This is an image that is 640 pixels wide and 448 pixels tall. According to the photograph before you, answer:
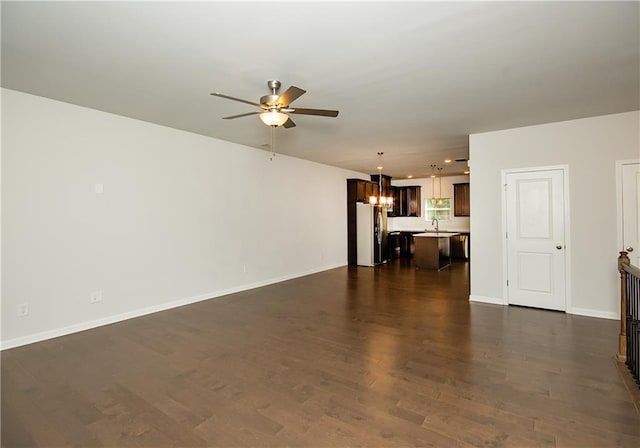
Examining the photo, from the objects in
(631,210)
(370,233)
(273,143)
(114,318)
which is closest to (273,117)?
(273,143)

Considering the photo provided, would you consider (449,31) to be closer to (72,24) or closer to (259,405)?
(72,24)

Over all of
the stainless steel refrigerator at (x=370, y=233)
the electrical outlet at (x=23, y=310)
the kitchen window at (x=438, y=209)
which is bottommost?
the electrical outlet at (x=23, y=310)

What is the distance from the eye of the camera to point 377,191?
978 centimetres

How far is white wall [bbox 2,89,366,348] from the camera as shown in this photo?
11.4ft

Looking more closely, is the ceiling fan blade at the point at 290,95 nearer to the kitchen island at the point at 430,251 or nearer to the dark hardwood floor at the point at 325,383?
the dark hardwood floor at the point at 325,383

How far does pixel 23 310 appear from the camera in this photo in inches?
137

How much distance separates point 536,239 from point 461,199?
18.0ft

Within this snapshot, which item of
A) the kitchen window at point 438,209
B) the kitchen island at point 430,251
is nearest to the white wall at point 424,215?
the kitchen window at point 438,209

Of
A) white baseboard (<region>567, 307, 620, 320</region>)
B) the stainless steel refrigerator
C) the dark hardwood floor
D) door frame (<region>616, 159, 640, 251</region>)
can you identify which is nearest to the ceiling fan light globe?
the dark hardwood floor

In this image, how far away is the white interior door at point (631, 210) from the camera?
4070 millimetres

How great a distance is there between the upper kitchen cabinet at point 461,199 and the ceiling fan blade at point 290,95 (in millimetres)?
8383

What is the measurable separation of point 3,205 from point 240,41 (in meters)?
3.05

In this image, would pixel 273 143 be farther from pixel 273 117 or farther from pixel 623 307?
pixel 623 307

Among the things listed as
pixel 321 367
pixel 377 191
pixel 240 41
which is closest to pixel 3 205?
pixel 240 41
